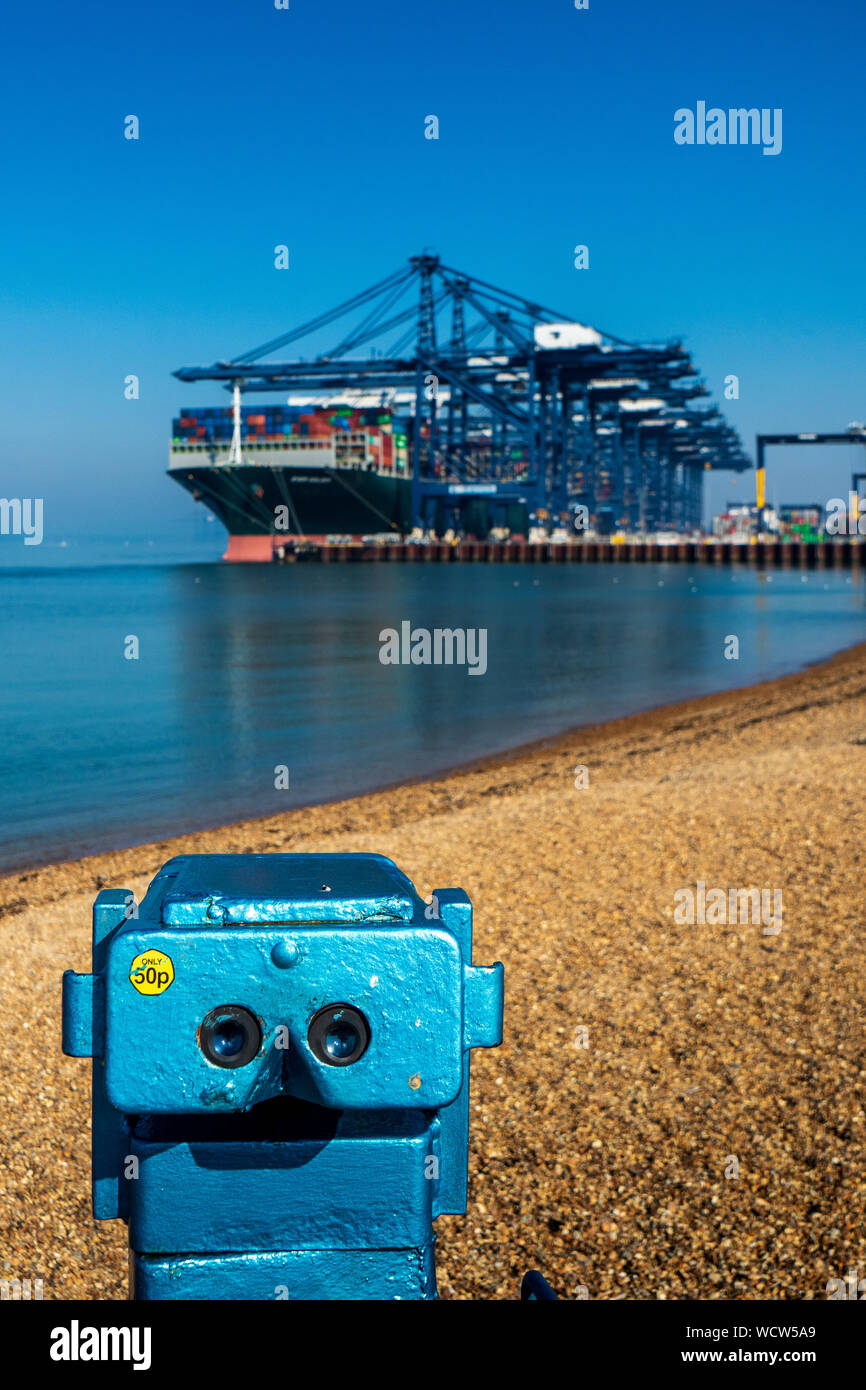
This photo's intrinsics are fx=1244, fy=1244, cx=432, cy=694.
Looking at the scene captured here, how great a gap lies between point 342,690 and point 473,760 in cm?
923

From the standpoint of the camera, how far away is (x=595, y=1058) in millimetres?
4809

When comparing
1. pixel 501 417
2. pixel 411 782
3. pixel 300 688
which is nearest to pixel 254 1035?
pixel 411 782

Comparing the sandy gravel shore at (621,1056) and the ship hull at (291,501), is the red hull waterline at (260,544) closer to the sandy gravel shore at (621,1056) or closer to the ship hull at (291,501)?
the ship hull at (291,501)

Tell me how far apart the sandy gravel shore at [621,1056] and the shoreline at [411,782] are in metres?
0.59

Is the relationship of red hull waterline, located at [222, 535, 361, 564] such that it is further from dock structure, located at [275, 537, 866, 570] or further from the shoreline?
the shoreline

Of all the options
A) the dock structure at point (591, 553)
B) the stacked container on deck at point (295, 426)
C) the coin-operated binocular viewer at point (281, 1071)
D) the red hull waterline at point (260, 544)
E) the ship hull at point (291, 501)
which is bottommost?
the coin-operated binocular viewer at point (281, 1071)

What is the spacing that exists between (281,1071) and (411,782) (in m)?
12.5

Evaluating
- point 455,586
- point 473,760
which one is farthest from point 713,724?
point 455,586

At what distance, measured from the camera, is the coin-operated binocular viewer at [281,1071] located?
5.32 ft

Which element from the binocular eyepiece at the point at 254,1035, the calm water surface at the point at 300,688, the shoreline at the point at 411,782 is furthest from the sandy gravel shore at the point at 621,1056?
the calm water surface at the point at 300,688

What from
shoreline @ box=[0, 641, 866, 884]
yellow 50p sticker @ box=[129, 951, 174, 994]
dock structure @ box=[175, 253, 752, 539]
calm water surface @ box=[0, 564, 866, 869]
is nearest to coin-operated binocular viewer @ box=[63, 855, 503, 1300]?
yellow 50p sticker @ box=[129, 951, 174, 994]

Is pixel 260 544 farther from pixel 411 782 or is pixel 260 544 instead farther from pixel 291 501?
pixel 411 782

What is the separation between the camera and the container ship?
9925cm
